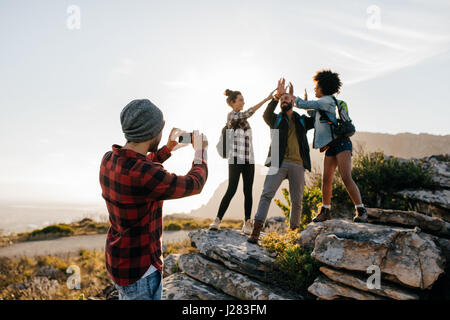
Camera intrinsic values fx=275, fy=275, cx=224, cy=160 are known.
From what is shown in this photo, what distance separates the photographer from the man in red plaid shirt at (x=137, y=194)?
1.89m

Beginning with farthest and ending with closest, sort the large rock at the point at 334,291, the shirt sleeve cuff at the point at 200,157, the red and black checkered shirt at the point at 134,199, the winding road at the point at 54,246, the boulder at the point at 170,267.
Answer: the winding road at the point at 54,246 → the boulder at the point at 170,267 → the large rock at the point at 334,291 → the shirt sleeve cuff at the point at 200,157 → the red and black checkered shirt at the point at 134,199

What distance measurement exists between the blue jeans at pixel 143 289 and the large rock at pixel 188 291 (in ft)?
8.46

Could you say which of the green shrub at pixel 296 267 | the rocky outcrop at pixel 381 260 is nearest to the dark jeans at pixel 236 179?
the green shrub at pixel 296 267

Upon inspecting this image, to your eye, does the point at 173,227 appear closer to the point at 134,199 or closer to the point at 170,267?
the point at 170,267

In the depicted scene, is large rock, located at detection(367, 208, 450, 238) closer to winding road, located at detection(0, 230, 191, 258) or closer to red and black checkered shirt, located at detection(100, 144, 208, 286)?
red and black checkered shirt, located at detection(100, 144, 208, 286)

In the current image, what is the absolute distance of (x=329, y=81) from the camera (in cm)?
480

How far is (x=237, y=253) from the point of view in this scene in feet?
15.9

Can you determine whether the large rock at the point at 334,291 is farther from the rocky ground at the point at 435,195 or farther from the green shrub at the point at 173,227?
the green shrub at the point at 173,227

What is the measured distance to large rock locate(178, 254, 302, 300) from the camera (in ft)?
13.1

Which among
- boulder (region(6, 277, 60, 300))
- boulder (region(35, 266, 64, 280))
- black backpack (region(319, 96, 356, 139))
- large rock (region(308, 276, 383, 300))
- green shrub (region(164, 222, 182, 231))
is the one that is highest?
black backpack (region(319, 96, 356, 139))

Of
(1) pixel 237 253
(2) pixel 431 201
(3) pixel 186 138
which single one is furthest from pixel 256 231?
(2) pixel 431 201

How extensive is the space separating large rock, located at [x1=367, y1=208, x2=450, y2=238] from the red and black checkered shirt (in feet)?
12.7

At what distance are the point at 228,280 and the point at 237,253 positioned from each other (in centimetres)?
49

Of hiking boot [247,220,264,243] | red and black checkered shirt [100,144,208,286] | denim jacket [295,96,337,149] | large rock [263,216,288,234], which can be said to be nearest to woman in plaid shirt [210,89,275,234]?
hiking boot [247,220,264,243]
